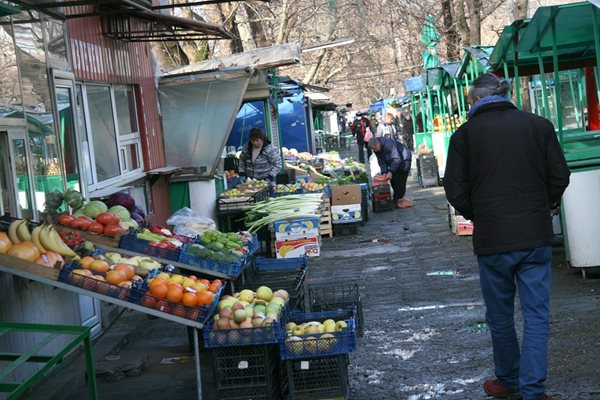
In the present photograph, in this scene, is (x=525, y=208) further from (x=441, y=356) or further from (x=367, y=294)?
(x=367, y=294)

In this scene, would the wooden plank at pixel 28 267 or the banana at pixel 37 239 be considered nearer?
the wooden plank at pixel 28 267

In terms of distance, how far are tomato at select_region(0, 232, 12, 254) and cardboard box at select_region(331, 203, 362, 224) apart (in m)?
10.3

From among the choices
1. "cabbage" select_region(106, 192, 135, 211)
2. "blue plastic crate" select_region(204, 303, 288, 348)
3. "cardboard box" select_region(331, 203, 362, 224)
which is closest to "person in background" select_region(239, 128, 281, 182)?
"cardboard box" select_region(331, 203, 362, 224)

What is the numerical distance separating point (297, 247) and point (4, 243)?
26.2ft

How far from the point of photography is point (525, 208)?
5.74 m

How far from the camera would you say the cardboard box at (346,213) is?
16.5 meters

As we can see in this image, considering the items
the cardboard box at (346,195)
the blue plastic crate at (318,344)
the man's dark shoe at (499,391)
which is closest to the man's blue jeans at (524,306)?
the man's dark shoe at (499,391)

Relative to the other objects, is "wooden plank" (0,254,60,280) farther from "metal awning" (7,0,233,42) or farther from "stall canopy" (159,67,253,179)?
"stall canopy" (159,67,253,179)

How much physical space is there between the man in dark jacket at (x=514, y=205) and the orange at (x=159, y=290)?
2.14 m

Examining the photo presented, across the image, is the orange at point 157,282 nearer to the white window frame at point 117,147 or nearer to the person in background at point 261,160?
the white window frame at point 117,147

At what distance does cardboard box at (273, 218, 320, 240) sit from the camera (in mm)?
14016

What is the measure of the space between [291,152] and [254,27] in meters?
4.23

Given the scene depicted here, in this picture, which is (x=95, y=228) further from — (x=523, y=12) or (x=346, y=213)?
(x=523, y=12)

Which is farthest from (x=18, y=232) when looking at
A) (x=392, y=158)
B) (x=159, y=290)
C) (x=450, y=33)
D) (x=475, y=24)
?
(x=450, y=33)
